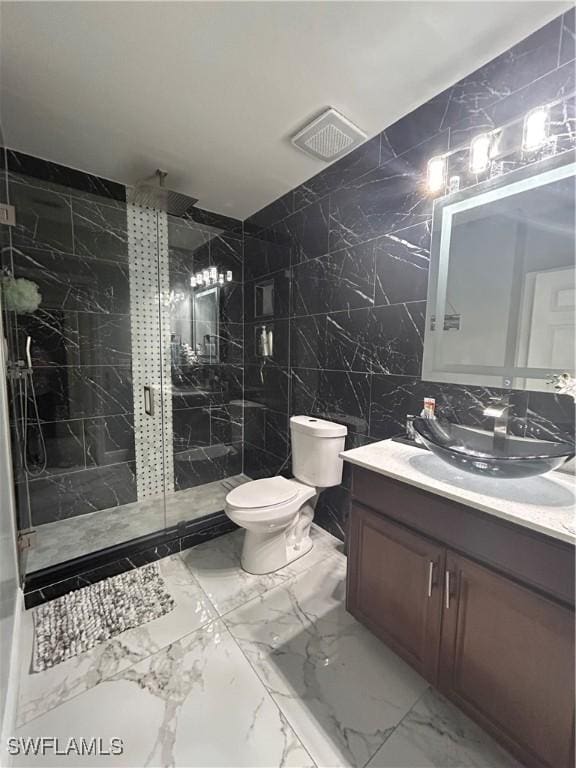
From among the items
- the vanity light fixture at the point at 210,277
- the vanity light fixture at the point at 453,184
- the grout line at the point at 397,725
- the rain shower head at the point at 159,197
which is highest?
the rain shower head at the point at 159,197

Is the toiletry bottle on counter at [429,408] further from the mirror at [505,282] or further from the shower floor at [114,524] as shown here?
the shower floor at [114,524]

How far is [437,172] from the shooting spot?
1424 millimetres

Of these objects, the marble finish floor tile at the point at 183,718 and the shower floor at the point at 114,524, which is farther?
the shower floor at the point at 114,524

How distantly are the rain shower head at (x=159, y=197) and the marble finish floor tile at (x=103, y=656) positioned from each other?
252cm

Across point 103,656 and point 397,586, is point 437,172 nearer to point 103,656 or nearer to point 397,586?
point 397,586

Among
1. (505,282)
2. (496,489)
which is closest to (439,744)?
(496,489)

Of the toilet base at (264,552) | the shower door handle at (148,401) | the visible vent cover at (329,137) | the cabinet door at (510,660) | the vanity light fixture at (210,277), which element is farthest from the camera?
the vanity light fixture at (210,277)

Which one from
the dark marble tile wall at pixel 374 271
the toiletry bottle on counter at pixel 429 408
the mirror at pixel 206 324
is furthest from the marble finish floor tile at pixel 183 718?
the mirror at pixel 206 324

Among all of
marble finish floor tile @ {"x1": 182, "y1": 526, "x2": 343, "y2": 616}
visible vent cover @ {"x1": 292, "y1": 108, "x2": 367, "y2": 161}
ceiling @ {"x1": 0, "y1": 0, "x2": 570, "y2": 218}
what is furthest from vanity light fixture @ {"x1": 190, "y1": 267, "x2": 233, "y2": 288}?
marble finish floor tile @ {"x1": 182, "y1": 526, "x2": 343, "y2": 616}

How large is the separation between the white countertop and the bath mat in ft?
4.12

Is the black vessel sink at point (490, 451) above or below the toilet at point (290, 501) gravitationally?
above

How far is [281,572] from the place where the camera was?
1771mm

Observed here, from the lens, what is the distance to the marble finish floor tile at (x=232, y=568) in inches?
62.7

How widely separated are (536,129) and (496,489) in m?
1.34
